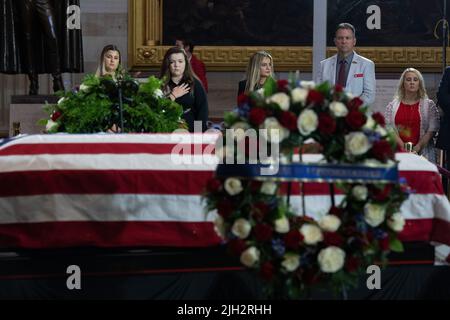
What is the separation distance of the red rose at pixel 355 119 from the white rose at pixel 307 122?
0.43 ft

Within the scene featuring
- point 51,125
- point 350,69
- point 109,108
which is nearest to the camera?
point 109,108

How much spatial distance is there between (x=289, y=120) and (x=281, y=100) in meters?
0.10

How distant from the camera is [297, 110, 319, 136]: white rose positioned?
14.2 ft

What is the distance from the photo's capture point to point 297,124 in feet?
14.3

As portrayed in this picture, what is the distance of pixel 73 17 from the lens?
11.1 meters

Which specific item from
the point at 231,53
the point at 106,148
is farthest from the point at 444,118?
the point at 231,53

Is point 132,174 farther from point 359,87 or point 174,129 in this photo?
point 359,87

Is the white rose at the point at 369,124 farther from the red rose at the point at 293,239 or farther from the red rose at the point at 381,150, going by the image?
the red rose at the point at 293,239

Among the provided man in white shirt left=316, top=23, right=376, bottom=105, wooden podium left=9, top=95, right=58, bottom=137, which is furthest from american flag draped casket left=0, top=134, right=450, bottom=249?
wooden podium left=9, top=95, right=58, bottom=137

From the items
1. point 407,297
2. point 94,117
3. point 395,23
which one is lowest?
point 407,297

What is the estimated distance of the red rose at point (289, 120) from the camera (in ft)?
14.2

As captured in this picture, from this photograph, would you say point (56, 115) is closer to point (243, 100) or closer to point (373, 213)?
point (243, 100)
